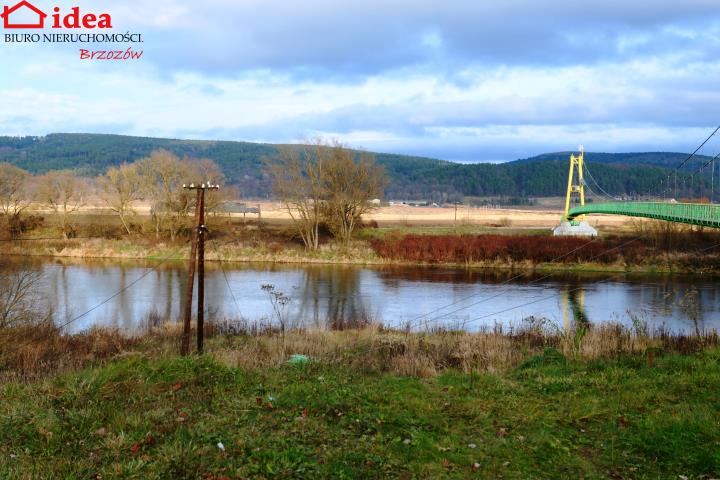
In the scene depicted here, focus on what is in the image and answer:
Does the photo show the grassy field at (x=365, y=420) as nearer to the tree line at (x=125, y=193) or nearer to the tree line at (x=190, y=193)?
the tree line at (x=190, y=193)

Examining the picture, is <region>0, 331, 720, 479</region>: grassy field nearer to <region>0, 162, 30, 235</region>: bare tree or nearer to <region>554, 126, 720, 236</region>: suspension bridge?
<region>554, 126, 720, 236</region>: suspension bridge

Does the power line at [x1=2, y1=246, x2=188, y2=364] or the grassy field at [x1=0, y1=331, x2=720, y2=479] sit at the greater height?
the grassy field at [x1=0, y1=331, x2=720, y2=479]

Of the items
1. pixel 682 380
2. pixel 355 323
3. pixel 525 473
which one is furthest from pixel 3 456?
pixel 355 323

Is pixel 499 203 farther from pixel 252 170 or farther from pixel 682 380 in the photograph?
pixel 682 380

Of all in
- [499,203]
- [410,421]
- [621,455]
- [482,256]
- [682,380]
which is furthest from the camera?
[499,203]

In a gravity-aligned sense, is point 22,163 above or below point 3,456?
above

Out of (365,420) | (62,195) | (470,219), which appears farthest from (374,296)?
(470,219)

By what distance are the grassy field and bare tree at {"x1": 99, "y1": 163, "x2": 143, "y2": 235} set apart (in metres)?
36.5

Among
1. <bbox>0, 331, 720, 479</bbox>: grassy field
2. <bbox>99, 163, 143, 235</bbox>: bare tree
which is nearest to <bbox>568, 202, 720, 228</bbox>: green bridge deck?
<bbox>0, 331, 720, 479</bbox>: grassy field

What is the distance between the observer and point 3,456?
744cm

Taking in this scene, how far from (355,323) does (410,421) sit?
13.4m

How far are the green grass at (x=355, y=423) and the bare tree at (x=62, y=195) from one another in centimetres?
4121

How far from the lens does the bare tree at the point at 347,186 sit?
44.2 m

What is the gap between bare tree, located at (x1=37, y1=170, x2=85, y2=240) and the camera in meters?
47.8
